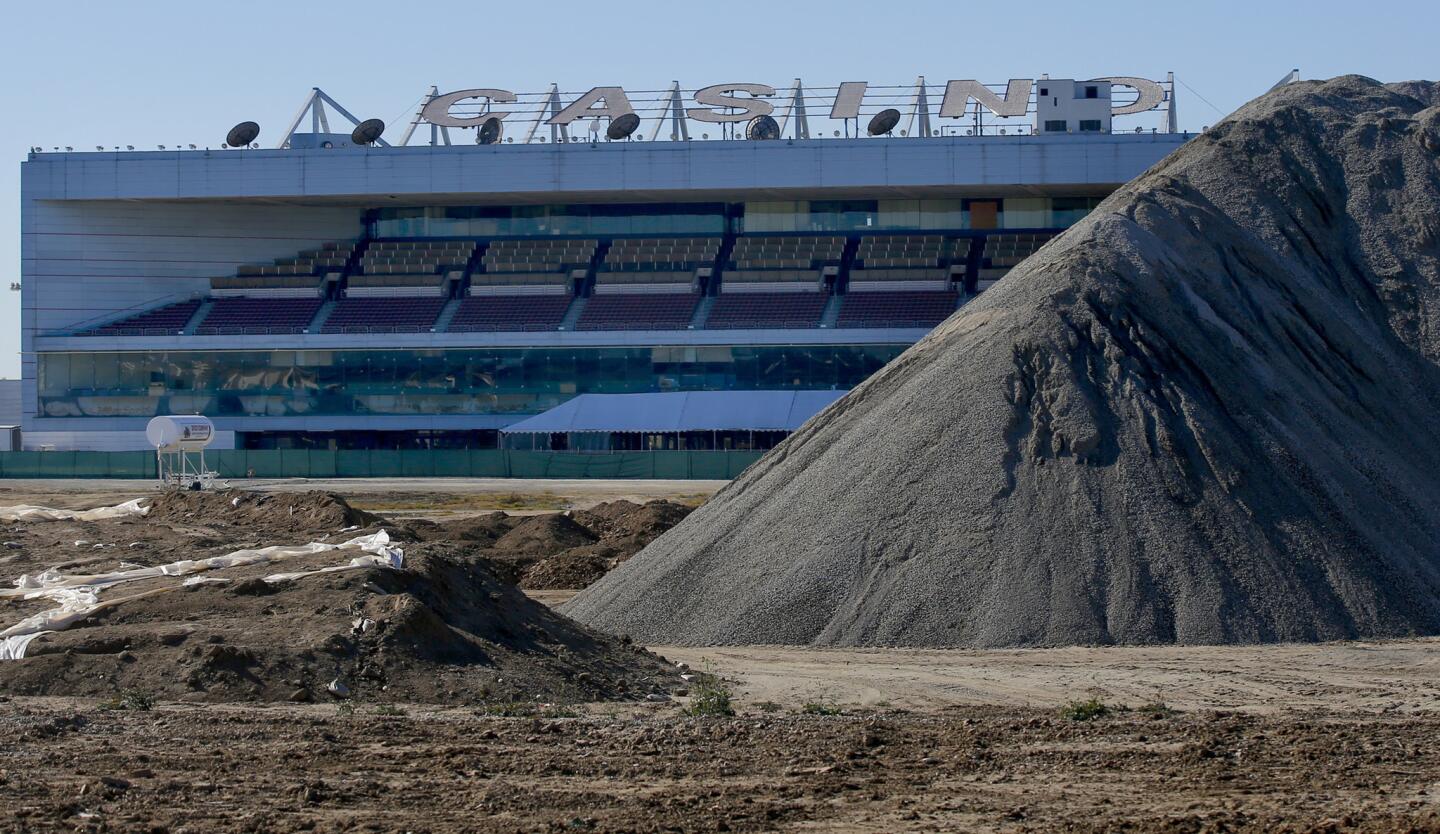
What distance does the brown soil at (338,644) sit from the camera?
15.5m

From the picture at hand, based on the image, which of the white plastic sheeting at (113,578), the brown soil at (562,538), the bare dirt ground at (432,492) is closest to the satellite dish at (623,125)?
the bare dirt ground at (432,492)

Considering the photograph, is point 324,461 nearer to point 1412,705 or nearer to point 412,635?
point 412,635

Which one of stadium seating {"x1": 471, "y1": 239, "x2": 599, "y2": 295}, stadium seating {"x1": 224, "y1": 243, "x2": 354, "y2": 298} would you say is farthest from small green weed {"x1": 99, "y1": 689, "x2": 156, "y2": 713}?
stadium seating {"x1": 224, "y1": 243, "x2": 354, "y2": 298}

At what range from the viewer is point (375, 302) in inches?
2926

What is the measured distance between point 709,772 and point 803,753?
98 centimetres

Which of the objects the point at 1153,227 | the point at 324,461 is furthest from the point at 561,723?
the point at 324,461

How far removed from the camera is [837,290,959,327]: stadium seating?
225 ft

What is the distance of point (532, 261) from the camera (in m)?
75.1

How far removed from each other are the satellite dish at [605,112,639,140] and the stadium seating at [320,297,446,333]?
10.6 metres

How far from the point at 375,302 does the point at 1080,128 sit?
31655mm

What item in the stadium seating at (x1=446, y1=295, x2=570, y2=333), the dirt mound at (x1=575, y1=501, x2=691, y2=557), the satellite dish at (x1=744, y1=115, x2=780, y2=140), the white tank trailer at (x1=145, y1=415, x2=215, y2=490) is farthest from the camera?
the satellite dish at (x1=744, y1=115, x2=780, y2=140)

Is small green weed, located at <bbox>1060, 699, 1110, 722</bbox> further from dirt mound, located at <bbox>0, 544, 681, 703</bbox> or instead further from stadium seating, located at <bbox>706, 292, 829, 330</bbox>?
stadium seating, located at <bbox>706, 292, 829, 330</bbox>

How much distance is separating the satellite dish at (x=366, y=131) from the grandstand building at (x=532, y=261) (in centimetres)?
202

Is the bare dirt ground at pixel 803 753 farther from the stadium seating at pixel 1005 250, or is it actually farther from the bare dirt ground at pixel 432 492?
the stadium seating at pixel 1005 250
